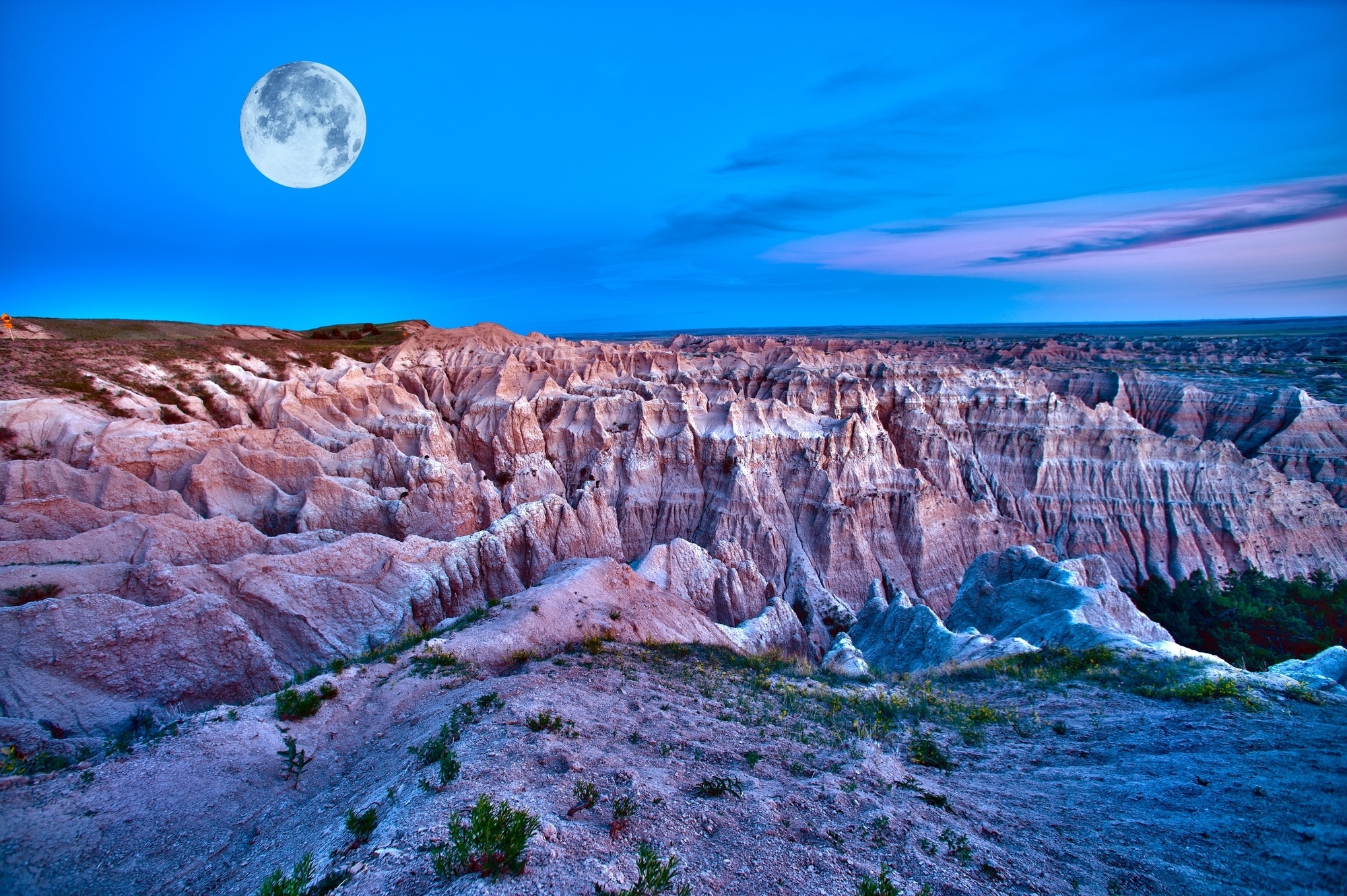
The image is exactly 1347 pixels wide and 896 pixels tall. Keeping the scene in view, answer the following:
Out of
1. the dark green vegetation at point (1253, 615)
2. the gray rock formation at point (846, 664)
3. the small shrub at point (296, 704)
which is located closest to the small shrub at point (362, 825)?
the small shrub at point (296, 704)

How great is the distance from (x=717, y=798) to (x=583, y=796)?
4.80ft

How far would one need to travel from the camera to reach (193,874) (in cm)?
534

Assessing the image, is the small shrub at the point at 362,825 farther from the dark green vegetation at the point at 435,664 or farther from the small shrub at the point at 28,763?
the dark green vegetation at the point at 435,664

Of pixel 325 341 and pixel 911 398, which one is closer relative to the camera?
pixel 911 398

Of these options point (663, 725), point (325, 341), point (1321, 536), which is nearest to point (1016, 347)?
point (1321, 536)

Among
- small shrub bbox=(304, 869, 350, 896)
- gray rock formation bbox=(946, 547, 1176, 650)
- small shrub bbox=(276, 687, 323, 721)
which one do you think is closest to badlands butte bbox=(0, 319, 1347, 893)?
small shrub bbox=(304, 869, 350, 896)

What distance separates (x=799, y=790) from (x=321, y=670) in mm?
8333

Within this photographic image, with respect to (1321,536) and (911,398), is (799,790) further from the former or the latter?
(1321,536)

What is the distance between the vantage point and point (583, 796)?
5824mm

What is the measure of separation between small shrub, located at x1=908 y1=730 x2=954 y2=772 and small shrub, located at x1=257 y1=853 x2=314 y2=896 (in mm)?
7322

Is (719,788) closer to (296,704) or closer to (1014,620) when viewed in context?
(296,704)

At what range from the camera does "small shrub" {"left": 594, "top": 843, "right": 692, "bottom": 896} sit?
4375 mm

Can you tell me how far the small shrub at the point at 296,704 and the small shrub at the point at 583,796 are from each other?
4.60 metres

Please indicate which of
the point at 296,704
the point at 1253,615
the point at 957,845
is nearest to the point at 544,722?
the point at 296,704
